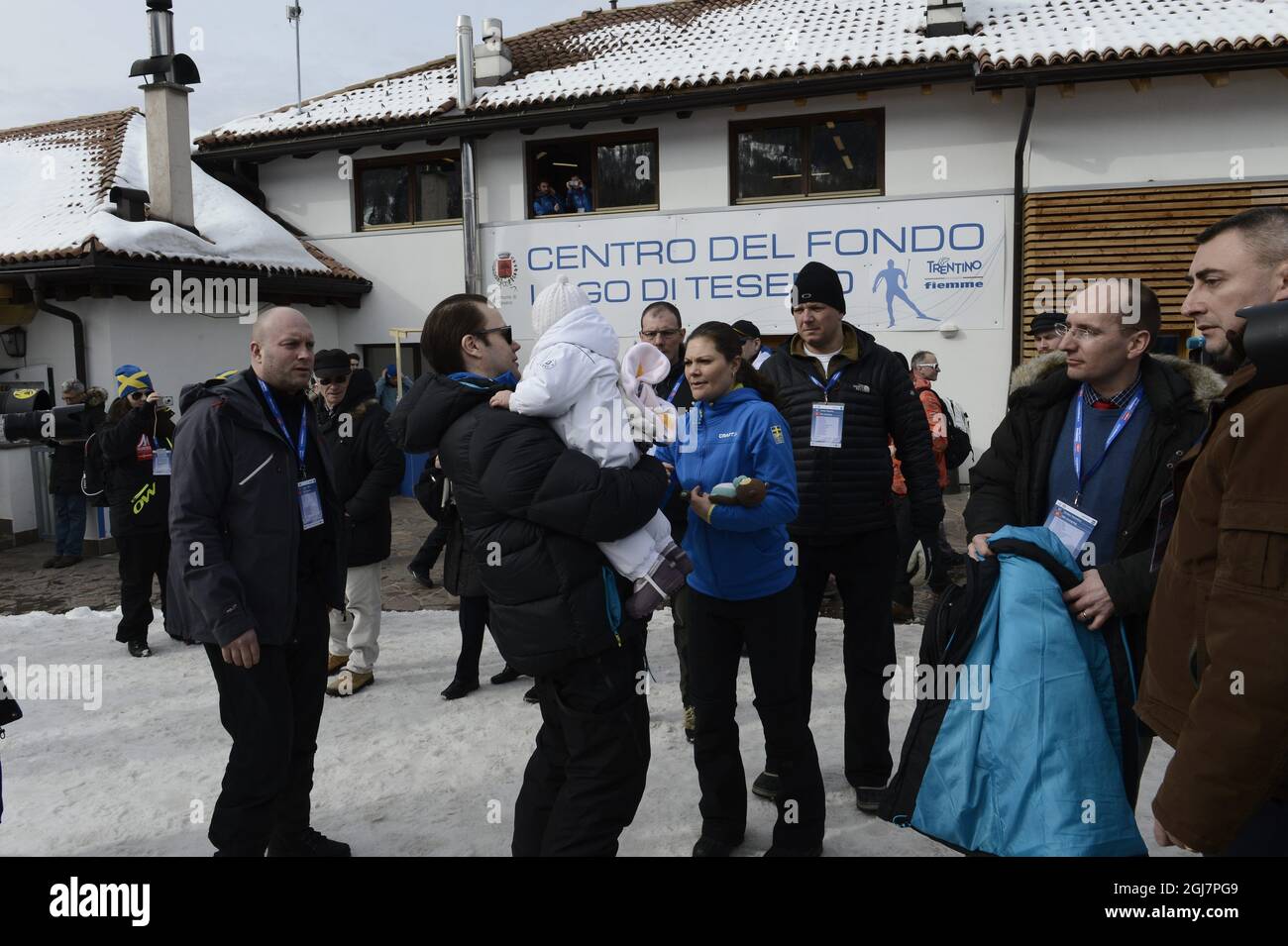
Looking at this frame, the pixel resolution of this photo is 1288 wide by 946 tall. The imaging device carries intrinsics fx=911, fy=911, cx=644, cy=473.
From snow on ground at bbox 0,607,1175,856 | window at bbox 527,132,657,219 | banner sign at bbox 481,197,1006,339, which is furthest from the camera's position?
window at bbox 527,132,657,219

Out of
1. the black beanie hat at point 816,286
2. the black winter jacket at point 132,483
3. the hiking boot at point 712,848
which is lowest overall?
the hiking boot at point 712,848

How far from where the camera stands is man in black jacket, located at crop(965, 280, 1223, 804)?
2566mm

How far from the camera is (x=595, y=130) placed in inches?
578

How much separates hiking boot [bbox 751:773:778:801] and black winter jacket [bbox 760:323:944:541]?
1078 mm

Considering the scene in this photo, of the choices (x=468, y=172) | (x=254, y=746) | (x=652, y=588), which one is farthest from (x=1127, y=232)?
(x=254, y=746)

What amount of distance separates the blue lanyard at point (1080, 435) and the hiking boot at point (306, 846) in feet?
9.81

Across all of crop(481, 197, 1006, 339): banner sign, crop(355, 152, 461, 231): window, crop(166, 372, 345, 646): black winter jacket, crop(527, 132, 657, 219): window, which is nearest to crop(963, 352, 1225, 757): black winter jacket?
crop(166, 372, 345, 646): black winter jacket

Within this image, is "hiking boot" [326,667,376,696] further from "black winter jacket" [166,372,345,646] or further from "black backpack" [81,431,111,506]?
"black backpack" [81,431,111,506]

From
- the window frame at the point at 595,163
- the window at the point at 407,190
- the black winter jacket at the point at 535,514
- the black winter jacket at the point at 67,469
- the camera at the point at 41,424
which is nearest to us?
the black winter jacket at the point at 535,514

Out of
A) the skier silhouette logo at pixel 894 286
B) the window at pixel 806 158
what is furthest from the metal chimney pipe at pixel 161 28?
the skier silhouette logo at pixel 894 286

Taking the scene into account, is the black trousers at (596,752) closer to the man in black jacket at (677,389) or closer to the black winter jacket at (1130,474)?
the man in black jacket at (677,389)

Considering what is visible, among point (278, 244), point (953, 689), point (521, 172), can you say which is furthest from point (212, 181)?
point (953, 689)

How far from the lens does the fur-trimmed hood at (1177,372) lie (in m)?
2.75

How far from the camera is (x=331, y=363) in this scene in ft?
17.3
